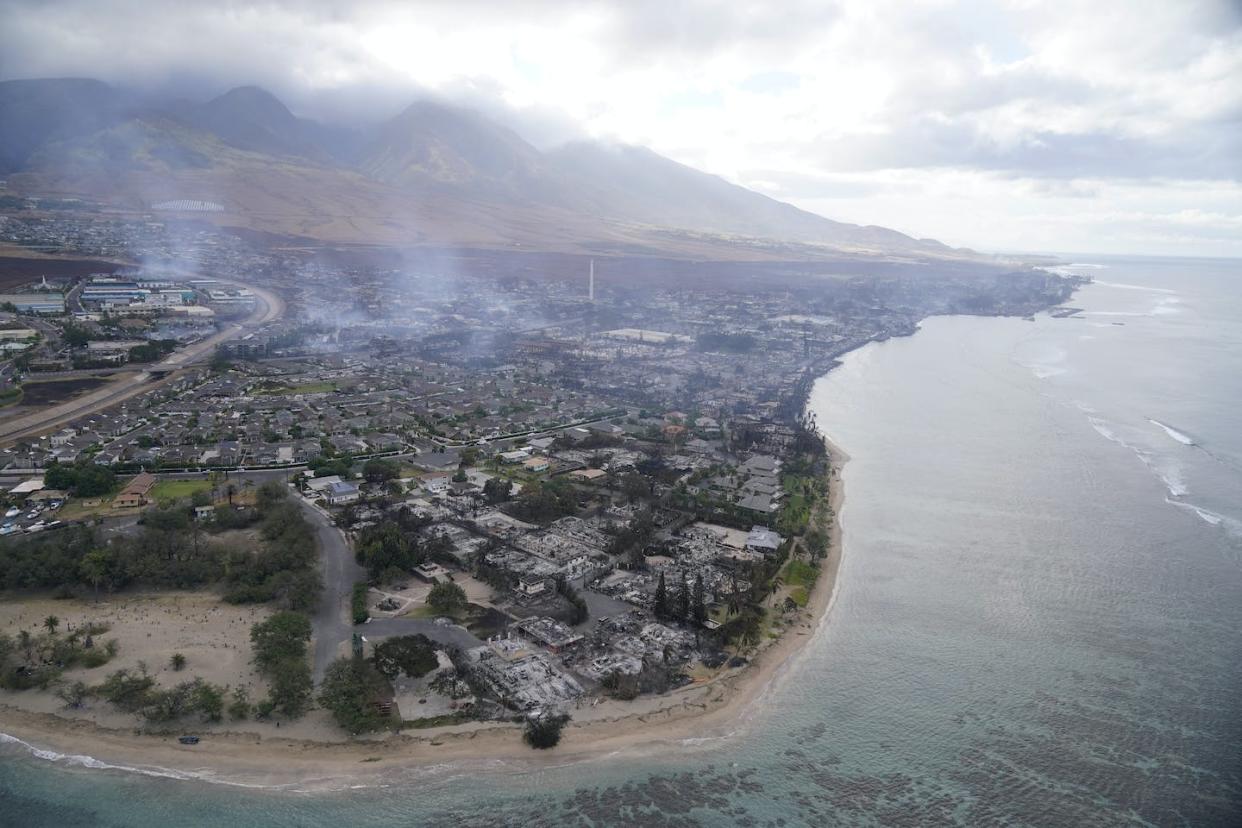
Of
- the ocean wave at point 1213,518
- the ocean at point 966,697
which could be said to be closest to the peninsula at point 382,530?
the ocean at point 966,697

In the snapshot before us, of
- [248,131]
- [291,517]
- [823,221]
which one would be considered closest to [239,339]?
[291,517]

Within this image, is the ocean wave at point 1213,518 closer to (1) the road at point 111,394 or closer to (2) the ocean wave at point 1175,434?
(2) the ocean wave at point 1175,434

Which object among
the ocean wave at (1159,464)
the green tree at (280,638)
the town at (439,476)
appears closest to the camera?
the green tree at (280,638)

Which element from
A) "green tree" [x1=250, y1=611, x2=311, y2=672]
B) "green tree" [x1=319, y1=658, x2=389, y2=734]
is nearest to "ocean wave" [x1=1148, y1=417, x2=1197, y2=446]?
"green tree" [x1=319, y1=658, x2=389, y2=734]

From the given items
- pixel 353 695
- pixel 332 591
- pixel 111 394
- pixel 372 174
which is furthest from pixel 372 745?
pixel 372 174

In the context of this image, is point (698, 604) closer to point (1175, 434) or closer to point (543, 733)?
point (543, 733)

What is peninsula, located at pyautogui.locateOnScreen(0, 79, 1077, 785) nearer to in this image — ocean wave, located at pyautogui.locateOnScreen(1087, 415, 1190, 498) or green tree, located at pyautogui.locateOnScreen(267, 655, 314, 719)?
green tree, located at pyautogui.locateOnScreen(267, 655, 314, 719)

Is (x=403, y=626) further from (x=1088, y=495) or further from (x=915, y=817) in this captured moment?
(x=1088, y=495)
